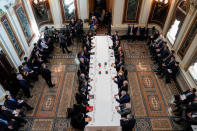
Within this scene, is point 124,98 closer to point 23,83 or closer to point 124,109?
point 124,109

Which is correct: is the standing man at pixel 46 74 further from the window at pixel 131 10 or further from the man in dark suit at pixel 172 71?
the window at pixel 131 10

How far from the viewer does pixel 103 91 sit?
650cm

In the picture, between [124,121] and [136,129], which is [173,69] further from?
[124,121]

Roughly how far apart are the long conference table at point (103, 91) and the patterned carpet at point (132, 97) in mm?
1438

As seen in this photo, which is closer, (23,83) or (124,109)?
(124,109)

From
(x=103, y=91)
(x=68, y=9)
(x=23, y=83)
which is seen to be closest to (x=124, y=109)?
(x=103, y=91)

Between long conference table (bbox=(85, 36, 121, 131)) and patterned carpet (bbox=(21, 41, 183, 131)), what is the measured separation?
1.44 meters

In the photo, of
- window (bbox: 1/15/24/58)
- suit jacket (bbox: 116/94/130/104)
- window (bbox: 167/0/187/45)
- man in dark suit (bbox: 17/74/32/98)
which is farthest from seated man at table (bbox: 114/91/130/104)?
window (bbox: 1/15/24/58)

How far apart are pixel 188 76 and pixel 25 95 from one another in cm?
816

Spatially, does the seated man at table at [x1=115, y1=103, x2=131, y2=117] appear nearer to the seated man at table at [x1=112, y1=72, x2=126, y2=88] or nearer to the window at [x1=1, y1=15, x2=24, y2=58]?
the seated man at table at [x1=112, y1=72, x2=126, y2=88]

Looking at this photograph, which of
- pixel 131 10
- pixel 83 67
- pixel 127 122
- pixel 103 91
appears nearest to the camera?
pixel 127 122

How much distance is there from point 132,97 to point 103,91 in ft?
6.40

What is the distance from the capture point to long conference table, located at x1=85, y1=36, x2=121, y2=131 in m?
5.52

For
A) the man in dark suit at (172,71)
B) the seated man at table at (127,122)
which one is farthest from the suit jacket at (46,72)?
the man in dark suit at (172,71)
